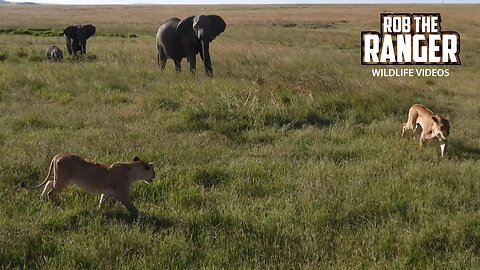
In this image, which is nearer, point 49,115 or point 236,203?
point 236,203

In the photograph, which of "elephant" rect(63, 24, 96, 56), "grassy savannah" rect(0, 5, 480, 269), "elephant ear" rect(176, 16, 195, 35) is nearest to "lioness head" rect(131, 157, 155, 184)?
"grassy savannah" rect(0, 5, 480, 269)

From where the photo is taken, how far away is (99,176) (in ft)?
16.1

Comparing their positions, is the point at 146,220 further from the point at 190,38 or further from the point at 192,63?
the point at 190,38

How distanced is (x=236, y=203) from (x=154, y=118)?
417 centimetres

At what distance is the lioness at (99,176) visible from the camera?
16.1ft

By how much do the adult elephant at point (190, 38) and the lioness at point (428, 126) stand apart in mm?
6560

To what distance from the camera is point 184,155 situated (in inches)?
275

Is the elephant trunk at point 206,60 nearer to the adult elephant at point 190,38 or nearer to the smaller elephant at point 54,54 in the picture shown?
the adult elephant at point 190,38

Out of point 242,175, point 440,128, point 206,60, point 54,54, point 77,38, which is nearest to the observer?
point 242,175

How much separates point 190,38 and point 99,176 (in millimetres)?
10924

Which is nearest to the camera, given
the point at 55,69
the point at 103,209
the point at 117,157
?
the point at 103,209

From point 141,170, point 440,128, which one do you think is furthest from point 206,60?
point 141,170

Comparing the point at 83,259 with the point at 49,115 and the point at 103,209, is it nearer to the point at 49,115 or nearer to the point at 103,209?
the point at 103,209

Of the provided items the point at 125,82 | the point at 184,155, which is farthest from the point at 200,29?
the point at 184,155
